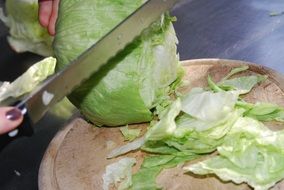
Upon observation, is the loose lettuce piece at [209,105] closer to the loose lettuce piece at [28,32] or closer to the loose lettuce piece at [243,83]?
the loose lettuce piece at [243,83]

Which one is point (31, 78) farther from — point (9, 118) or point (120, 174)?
point (9, 118)

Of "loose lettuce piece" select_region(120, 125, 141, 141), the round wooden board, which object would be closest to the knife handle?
the round wooden board

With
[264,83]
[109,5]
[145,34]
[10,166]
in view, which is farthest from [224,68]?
[10,166]

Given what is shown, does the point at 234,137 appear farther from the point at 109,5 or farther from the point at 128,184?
the point at 109,5

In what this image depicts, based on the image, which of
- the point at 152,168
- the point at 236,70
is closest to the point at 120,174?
the point at 152,168

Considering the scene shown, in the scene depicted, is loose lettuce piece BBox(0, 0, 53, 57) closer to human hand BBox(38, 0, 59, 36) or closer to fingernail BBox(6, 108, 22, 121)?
human hand BBox(38, 0, 59, 36)

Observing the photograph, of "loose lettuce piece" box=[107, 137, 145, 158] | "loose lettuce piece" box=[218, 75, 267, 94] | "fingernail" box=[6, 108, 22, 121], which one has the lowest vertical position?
"loose lettuce piece" box=[218, 75, 267, 94]
